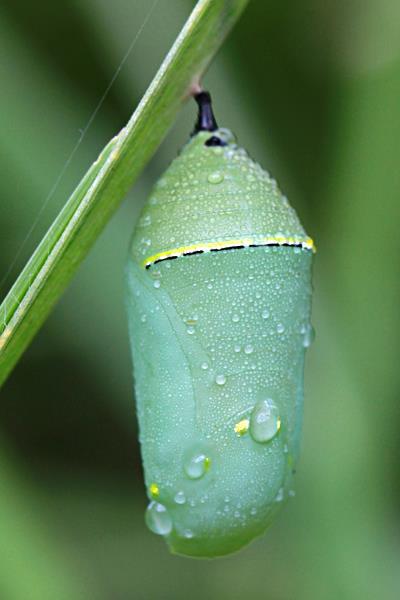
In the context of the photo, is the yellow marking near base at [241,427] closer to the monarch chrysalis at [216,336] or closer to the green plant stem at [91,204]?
the monarch chrysalis at [216,336]

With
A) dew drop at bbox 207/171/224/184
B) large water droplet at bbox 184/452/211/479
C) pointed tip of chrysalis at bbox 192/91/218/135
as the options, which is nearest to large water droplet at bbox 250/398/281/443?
large water droplet at bbox 184/452/211/479

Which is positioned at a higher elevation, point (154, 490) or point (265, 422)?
point (265, 422)

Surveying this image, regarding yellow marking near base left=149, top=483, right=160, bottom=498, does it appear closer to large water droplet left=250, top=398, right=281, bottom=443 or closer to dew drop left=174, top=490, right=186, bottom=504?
dew drop left=174, top=490, right=186, bottom=504

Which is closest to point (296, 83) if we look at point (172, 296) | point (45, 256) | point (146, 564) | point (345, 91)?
point (345, 91)

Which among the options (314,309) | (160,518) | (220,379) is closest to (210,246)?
(220,379)

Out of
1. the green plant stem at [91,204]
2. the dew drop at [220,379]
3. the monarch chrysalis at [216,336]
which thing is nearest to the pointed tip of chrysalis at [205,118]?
the monarch chrysalis at [216,336]

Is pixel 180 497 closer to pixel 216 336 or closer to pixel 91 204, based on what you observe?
pixel 216 336
